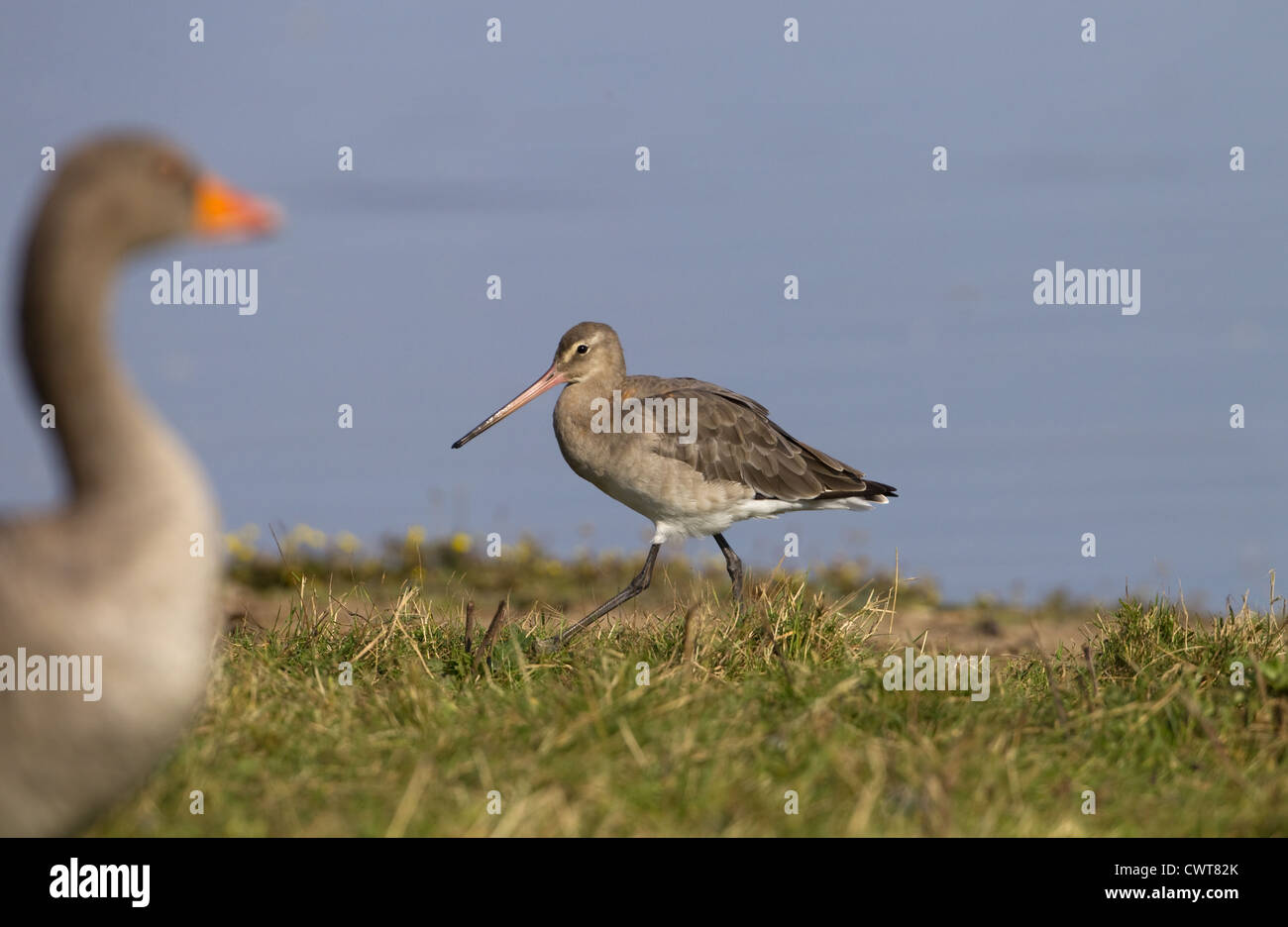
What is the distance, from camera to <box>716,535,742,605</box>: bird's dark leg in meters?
9.61

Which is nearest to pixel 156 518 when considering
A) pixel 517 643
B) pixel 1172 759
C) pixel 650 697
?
pixel 650 697

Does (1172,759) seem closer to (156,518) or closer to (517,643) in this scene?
(517,643)

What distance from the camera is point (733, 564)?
9.98 m

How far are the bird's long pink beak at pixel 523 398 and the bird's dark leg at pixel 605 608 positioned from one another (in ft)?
5.54

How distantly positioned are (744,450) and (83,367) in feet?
21.2

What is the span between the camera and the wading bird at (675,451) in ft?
32.5

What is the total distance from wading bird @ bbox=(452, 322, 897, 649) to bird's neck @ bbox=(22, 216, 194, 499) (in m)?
5.19
